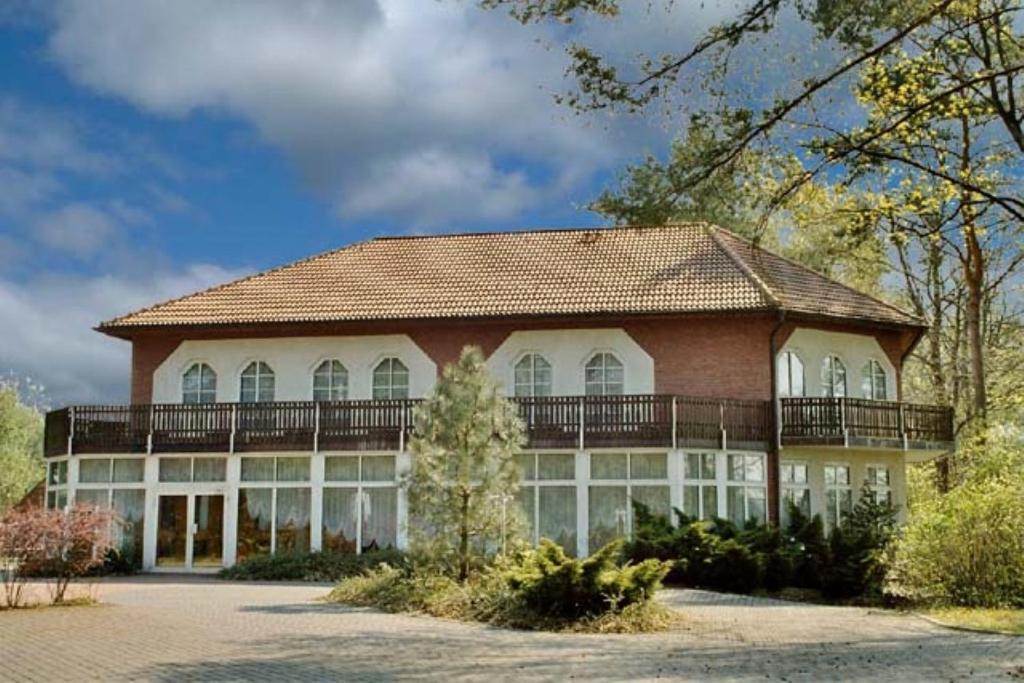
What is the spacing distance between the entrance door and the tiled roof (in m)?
4.33

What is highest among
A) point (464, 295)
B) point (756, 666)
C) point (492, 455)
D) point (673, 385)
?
point (464, 295)

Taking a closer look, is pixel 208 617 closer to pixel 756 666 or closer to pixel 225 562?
pixel 756 666

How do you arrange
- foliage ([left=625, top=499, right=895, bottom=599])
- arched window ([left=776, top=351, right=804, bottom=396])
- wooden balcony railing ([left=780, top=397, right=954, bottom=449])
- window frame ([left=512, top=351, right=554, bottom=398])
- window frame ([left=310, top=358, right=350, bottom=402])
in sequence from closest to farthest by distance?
foliage ([left=625, top=499, right=895, bottom=599]), wooden balcony railing ([left=780, top=397, right=954, bottom=449]), arched window ([left=776, top=351, right=804, bottom=396]), window frame ([left=512, top=351, right=554, bottom=398]), window frame ([left=310, top=358, right=350, bottom=402])

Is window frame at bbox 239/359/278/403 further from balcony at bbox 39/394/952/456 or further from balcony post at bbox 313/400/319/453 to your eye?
balcony post at bbox 313/400/319/453

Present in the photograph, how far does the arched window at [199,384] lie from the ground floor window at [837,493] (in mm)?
14823

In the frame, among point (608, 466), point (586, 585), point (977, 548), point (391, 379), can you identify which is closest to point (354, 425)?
point (391, 379)

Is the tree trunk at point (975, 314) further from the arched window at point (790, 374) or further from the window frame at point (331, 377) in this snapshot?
the window frame at point (331, 377)

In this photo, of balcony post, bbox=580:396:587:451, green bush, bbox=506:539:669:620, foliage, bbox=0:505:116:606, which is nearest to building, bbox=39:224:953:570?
balcony post, bbox=580:396:587:451

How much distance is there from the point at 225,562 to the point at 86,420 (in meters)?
4.64

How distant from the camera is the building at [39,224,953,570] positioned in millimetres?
26922

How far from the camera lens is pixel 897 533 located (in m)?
23.9

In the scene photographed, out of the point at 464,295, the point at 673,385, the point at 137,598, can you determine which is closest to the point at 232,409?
the point at 464,295

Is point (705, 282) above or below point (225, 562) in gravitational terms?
above

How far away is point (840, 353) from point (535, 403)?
8030 millimetres
